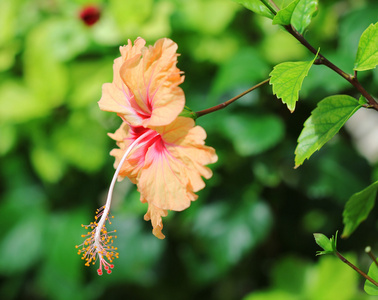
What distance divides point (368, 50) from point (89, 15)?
3.60 ft

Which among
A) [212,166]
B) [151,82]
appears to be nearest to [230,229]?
[212,166]

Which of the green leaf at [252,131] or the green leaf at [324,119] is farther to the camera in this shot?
the green leaf at [252,131]

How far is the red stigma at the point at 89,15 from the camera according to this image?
1.42m

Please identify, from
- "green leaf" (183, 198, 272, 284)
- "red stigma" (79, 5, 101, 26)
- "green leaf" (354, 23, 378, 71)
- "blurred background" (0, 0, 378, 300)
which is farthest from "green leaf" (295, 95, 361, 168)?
"red stigma" (79, 5, 101, 26)

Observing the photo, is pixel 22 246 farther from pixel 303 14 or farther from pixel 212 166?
pixel 303 14

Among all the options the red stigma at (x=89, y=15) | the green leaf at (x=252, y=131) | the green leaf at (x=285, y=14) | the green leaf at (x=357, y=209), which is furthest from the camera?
the red stigma at (x=89, y=15)

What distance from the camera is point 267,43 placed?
1322mm

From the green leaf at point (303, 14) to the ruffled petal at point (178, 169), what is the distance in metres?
0.16

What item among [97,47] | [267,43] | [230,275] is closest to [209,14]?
[267,43]

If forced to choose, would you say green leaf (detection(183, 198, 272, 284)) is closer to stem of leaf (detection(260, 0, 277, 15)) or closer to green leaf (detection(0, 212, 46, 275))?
green leaf (detection(0, 212, 46, 275))

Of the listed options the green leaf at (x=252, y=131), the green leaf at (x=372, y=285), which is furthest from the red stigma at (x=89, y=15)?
the green leaf at (x=372, y=285)

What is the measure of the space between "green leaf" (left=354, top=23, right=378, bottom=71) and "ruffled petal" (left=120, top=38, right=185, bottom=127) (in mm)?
189

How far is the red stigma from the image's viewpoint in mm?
1416

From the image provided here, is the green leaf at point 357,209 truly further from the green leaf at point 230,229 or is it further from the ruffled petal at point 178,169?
the green leaf at point 230,229
